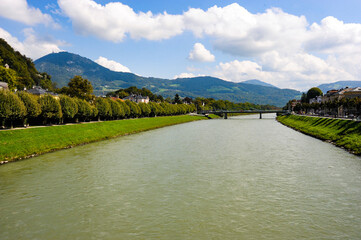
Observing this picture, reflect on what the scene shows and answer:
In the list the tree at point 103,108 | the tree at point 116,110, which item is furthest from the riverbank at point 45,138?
the tree at point 116,110

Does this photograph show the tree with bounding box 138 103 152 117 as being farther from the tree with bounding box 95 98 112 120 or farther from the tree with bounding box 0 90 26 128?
the tree with bounding box 0 90 26 128

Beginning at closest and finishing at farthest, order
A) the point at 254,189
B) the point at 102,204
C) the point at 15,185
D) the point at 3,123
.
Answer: the point at 102,204 < the point at 254,189 < the point at 15,185 < the point at 3,123

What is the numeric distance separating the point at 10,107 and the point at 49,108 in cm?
1039

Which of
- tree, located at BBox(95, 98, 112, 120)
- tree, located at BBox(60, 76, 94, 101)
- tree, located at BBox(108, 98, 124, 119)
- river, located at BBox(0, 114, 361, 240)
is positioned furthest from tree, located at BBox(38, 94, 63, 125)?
tree, located at BBox(60, 76, 94, 101)

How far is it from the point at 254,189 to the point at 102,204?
11.0 m

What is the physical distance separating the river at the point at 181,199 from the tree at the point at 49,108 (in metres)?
23.5

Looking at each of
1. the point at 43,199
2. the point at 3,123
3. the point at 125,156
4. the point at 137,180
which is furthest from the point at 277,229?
the point at 3,123

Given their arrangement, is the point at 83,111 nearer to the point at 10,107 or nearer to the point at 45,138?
the point at 10,107

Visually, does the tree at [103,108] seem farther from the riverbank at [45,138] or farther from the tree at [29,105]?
the tree at [29,105]

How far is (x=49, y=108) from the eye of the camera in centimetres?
5375

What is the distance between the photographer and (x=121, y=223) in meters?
14.8

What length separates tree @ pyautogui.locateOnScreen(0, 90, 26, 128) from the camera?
42.7 m

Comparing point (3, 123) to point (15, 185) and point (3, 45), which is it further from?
point (3, 45)

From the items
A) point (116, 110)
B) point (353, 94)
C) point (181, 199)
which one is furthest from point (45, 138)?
point (353, 94)
